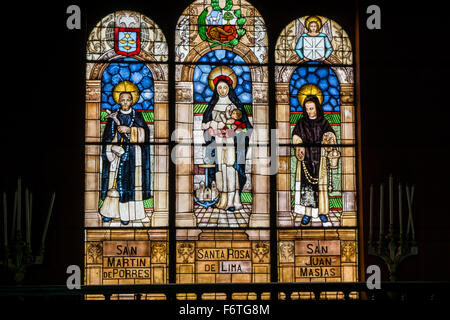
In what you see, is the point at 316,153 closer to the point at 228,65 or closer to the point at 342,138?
the point at 342,138

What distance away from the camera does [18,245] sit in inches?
242

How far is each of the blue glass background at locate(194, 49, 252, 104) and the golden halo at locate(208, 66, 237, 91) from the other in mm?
27

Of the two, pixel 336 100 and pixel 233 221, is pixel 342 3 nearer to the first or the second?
pixel 336 100

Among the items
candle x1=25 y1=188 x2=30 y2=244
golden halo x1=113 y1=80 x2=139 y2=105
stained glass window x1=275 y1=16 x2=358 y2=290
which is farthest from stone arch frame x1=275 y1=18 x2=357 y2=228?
candle x1=25 y1=188 x2=30 y2=244

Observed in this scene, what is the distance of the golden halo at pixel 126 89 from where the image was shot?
282 inches

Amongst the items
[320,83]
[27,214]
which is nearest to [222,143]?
[320,83]

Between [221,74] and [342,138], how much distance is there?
1289 millimetres

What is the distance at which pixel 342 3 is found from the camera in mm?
7504

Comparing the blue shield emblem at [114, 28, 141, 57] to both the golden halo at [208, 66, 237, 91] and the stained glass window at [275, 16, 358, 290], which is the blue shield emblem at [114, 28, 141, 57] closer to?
the golden halo at [208, 66, 237, 91]

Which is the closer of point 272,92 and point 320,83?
point 272,92

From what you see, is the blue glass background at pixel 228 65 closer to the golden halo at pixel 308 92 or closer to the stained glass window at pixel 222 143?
the stained glass window at pixel 222 143

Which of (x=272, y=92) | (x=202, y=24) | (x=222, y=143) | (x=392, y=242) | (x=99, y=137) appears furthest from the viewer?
(x=202, y=24)

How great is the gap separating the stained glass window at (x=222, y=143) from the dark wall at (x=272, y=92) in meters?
0.24
